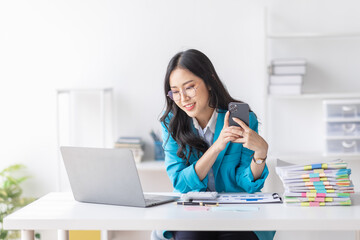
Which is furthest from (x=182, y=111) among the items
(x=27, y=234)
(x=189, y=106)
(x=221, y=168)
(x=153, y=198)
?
(x=27, y=234)

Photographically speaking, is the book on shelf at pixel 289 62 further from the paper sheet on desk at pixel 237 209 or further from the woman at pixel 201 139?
the paper sheet on desk at pixel 237 209

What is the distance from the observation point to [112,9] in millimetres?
3787

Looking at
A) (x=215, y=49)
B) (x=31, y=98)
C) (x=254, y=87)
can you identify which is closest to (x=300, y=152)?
(x=254, y=87)

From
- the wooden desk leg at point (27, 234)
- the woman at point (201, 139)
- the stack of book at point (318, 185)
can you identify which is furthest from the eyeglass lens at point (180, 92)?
the wooden desk leg at point (27, 234)

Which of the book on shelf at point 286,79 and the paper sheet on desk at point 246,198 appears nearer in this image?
the paper sheet on desk at point 246,198

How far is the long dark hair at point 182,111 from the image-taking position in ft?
7.34

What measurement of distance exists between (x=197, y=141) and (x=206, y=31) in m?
1.66

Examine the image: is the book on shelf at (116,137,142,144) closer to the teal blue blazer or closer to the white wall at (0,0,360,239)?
the white wall at (0,0,360,239)

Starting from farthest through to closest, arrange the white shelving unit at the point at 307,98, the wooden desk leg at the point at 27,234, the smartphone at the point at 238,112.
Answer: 1. the white shelving unit at the point at 307,98
2. the smartphone at the point at 238,112
3. the wooden desk leg at the point at 27,234

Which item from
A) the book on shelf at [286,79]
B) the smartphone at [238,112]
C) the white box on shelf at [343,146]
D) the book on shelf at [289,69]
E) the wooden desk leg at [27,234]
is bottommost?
the wooden desk leg at [27,234]

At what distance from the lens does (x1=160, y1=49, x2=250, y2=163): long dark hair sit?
224 centimetres

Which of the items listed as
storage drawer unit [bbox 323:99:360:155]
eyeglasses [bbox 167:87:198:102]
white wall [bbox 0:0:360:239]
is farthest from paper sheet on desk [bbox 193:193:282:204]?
white wall [bbox 0:0:360:239]

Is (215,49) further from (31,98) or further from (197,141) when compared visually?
(197,141)

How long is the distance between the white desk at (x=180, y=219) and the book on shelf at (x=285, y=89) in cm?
174
